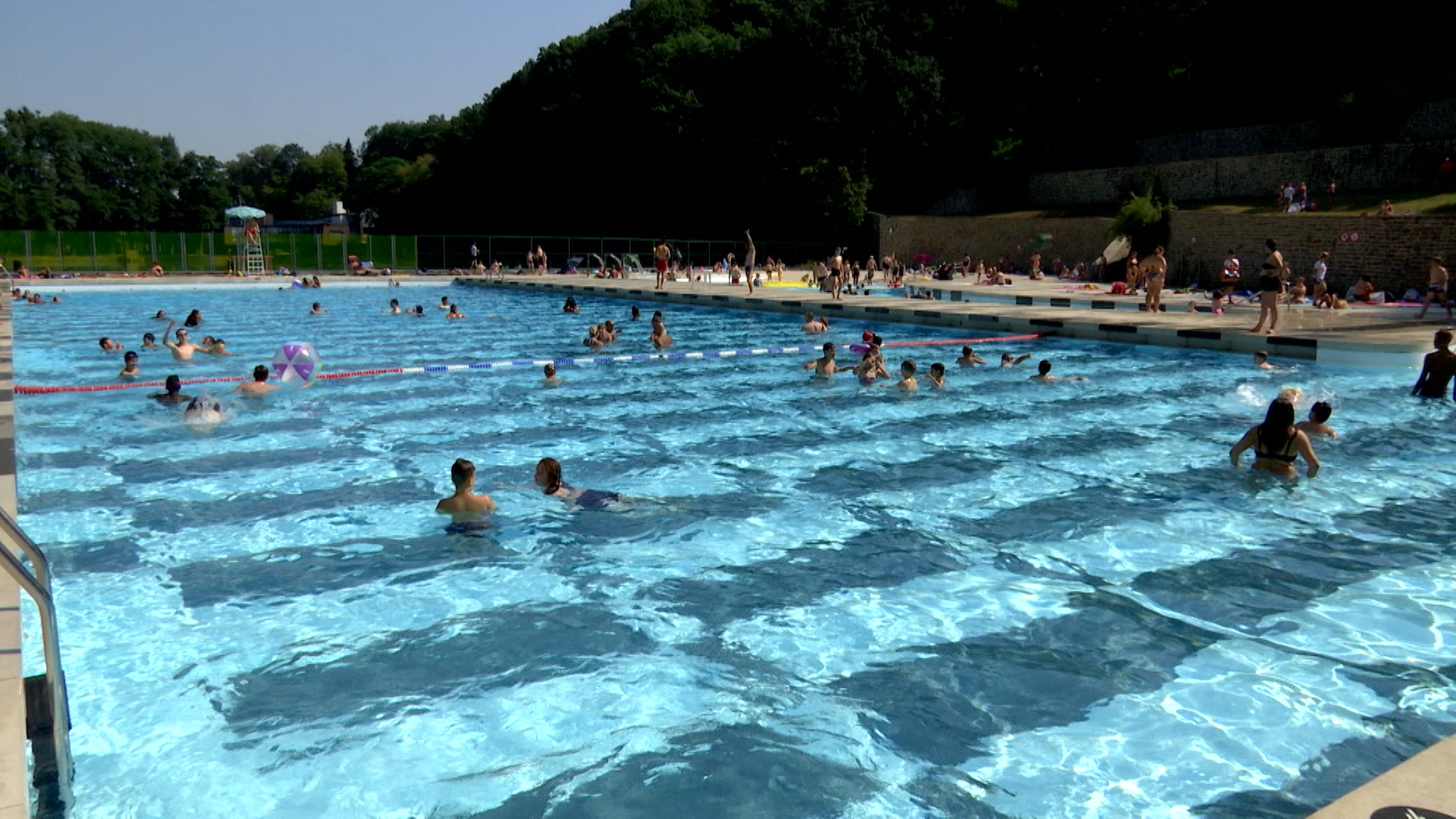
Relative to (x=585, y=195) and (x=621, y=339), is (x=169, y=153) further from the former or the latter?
(x=621, y=339)

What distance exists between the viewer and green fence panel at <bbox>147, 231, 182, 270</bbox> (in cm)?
3625

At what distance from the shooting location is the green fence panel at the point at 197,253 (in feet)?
121

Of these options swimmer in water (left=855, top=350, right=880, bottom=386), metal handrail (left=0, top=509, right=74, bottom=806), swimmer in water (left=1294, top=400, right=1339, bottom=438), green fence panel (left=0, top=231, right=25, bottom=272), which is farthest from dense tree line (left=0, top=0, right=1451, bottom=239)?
metal handrail (left=0, top=509, right=74, bottom=806)

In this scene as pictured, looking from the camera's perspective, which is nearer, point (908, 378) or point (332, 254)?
point (908, 378)

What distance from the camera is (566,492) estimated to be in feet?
25.2

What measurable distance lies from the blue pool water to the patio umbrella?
2179 centimetres

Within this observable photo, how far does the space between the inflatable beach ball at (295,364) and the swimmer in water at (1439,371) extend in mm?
12784

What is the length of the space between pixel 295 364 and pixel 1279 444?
10627 millimetres

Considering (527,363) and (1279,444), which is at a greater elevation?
(1279,444)

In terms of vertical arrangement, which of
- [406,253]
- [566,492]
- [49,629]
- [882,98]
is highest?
[882,98]

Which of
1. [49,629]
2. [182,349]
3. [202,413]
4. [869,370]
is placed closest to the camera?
[49,629]

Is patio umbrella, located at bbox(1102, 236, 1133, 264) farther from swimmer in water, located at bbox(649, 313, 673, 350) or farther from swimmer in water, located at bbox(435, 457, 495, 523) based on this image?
swimmer in water, located at bbox(435, 457, 495, 523)

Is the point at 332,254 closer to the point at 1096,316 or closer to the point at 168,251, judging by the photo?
the point at 168,251

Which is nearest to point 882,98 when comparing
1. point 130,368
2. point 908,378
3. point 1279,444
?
point 908,378
